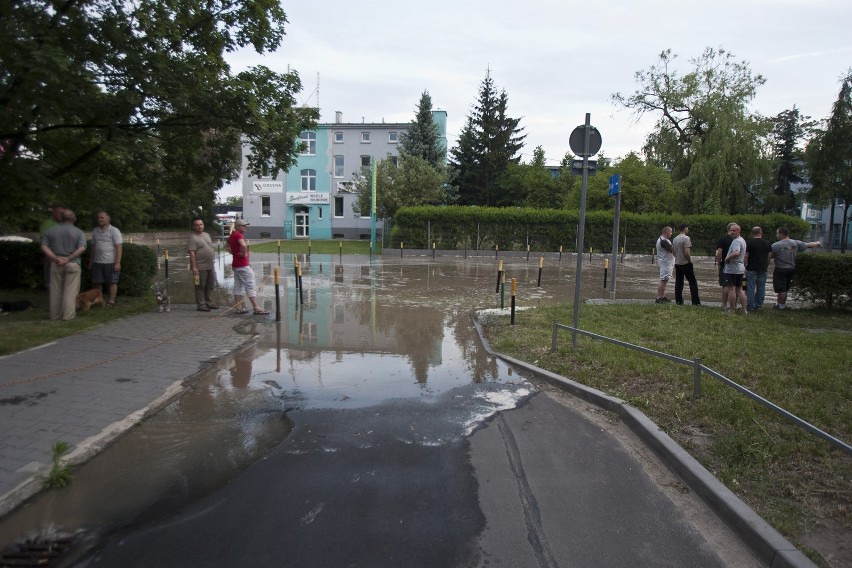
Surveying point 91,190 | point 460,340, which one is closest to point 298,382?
point 460,340

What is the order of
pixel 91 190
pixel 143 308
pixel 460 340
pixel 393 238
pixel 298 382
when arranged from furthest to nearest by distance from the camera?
pixel 393 238 < pixel 91 190 < pixel 143 308 < pixel 460 340 < pixel 298 382

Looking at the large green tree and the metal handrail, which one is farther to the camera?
the large green tree

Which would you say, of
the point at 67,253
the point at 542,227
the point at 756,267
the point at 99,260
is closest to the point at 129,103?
the point at 67,253

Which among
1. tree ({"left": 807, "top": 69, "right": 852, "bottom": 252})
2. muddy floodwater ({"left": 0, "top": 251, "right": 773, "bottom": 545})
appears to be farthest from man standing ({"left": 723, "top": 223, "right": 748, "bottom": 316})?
tree ({"left": 807, "top": 69, "right": 852, "bottom": 252})

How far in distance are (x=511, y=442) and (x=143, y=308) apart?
8987 millimetres

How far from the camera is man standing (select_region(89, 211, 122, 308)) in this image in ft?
33.8

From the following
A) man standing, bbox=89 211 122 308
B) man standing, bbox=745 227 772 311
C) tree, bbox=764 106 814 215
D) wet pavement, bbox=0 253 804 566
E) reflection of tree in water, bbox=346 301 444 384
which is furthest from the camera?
tree, bbox=764 106 814 215

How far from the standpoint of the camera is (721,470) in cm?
425

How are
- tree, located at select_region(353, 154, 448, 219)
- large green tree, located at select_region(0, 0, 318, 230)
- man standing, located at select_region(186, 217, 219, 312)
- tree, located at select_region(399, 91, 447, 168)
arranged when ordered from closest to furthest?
large green tree, located at select_region(0, 0, 318, 230) → man standing, located at select_region(186, 217, 219, 312) → tree, located at select_region(353, 154, 448, 219) → tree, located at select_region(399, 91, 447, 168)

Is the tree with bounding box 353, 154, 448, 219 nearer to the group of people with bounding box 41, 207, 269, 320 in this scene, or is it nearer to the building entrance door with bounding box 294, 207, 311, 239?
the building entrance door with bounding box 294, 207, 311, 239

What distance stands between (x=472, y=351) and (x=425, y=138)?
1446 inches

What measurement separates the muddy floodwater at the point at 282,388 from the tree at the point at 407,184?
2406 cm

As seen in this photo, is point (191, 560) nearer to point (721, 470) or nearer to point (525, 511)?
point (525, 511)

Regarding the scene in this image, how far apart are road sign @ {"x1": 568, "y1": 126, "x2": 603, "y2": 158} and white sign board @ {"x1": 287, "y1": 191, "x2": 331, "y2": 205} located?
43072 millimetres
